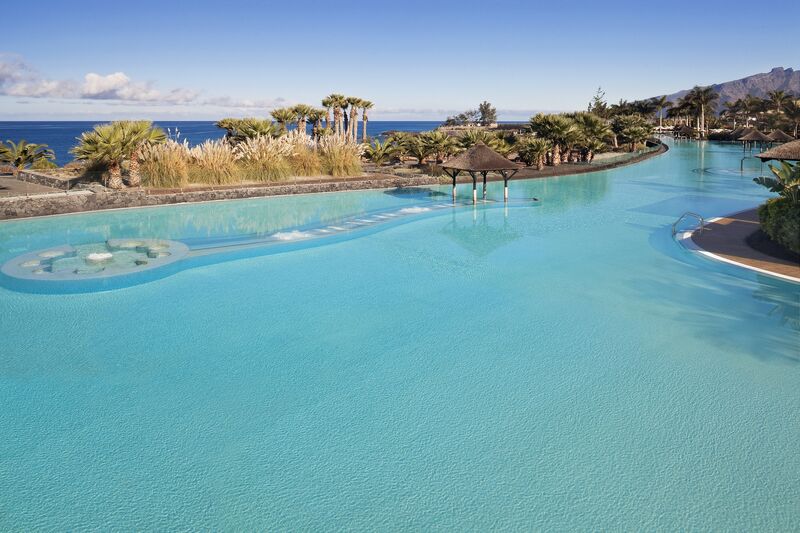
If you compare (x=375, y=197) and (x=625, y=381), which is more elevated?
(x=375, y=197)

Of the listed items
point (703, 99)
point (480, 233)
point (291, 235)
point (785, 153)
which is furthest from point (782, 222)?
point (703, 99)

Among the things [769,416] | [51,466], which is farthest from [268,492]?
[769,416]

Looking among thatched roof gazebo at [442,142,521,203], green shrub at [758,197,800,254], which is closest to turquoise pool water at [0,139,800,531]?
green shrub at [758,197,800,254]

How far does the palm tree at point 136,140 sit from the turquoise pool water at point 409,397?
8758 millimetres

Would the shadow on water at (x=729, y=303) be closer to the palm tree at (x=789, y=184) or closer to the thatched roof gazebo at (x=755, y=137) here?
the palm tree at (x=789, y=184)

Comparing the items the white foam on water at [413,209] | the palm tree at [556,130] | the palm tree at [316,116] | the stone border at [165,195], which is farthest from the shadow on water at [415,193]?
the palm tree at [316,116]

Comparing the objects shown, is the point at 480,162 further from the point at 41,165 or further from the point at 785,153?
the point at 41,165

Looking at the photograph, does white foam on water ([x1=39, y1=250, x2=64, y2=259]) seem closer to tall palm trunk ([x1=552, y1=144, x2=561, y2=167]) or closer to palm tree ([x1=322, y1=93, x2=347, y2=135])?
tall palm trunk ([x1=552, y1=144, x2=561, y2=167])

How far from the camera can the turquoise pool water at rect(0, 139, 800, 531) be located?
4.39m

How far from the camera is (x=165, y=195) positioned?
59.6ft

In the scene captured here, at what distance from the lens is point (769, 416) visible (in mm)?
5562

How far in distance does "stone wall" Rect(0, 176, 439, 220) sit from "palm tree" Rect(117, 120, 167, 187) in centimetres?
111

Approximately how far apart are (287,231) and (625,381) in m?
10.4

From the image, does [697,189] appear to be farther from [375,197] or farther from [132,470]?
[132,470]
